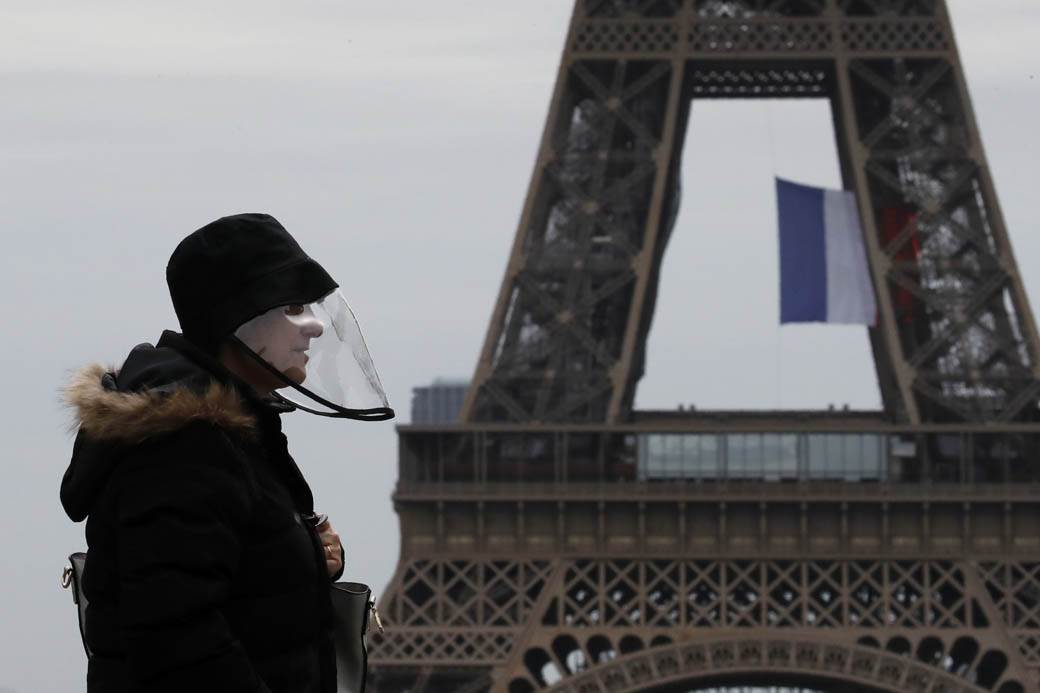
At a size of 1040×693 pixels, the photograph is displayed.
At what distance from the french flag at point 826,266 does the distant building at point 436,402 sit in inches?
3182

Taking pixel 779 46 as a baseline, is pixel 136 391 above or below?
below

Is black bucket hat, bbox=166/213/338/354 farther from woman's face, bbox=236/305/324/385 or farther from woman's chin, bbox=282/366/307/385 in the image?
woman's chin, bbox=282/366/307/385

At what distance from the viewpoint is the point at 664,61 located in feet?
165

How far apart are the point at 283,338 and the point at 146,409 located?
0.51 meters

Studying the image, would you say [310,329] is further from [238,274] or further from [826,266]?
[826,266]

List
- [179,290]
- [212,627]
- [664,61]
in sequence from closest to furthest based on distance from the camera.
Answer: [212,627] < [179,290] < [664,61]

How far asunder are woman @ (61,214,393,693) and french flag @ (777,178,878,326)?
150 ft

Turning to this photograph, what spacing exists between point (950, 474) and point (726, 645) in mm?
5414

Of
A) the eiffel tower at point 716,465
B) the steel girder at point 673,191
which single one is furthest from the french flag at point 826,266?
the eiffel tower at point 716,465

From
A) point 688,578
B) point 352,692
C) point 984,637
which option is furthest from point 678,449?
point 352,692

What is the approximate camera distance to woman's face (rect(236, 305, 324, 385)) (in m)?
6.43

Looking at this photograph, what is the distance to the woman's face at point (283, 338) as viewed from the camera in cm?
643

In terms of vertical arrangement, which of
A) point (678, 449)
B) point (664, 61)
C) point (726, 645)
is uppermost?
point (664, 61)

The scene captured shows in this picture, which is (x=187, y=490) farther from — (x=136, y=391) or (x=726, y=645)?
(x=726, y=645)
